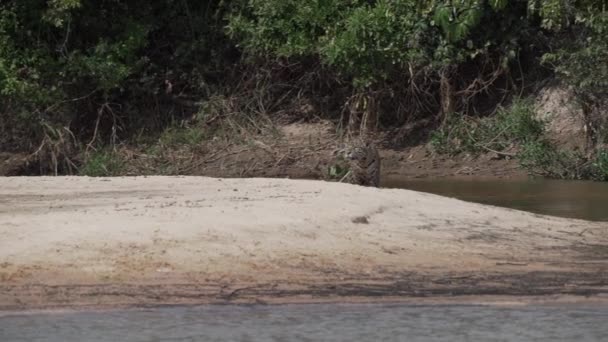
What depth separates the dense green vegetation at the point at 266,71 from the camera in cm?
2034

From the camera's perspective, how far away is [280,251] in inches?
366

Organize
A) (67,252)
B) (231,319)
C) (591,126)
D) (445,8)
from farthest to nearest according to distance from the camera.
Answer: (591,126)
(67,252)
(445,8)
(231,319)

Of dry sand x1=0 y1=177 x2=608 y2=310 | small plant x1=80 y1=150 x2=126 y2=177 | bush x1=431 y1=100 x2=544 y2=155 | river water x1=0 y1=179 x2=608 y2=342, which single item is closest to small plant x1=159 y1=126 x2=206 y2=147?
small plant x1=80 y1=150 x2=126 y2=177

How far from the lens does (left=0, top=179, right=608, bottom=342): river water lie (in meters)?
7.37

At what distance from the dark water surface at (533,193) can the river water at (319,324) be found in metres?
5.27

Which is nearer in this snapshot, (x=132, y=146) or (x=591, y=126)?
(x=591, y=126)

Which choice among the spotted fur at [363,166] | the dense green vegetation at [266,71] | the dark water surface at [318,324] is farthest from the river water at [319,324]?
the dense green vegetation at [266,71]

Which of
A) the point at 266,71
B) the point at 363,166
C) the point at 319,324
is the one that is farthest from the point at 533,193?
the point at 319,324

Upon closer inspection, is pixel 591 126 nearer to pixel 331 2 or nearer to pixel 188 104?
pixel 331 2

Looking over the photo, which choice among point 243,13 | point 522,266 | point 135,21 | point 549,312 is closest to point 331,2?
point 243,13

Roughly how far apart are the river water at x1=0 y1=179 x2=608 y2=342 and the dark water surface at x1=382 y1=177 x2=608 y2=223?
17.3ft

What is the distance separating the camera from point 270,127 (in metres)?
22.1

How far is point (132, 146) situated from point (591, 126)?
804 cm

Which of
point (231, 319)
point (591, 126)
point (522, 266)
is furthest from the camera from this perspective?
point (591, 126)
